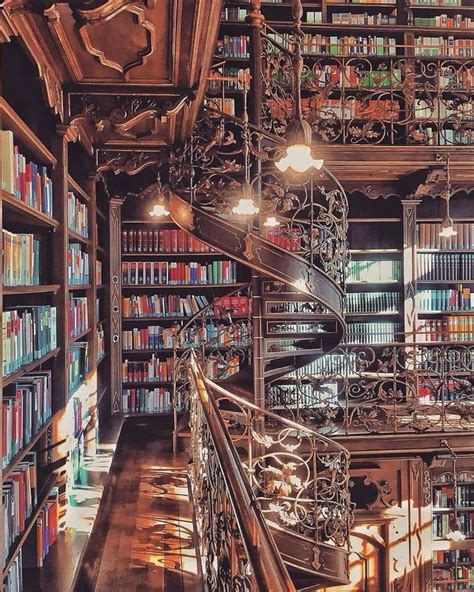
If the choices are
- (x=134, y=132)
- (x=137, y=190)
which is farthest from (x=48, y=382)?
(x=137, y=190)

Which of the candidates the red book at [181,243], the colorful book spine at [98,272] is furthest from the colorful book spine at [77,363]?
the red book at [181,243]

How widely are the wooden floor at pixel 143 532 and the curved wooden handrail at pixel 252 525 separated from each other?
3.42 feet

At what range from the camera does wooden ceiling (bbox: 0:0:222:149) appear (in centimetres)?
213

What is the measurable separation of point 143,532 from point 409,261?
3.94m

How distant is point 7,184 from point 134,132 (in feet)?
7.06

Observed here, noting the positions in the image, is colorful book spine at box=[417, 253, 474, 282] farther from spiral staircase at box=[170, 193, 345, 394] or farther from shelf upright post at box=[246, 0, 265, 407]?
shelf upright post at box=[246, 0, 265, 407]

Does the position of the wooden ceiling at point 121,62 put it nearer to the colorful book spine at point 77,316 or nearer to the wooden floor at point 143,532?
the colorful book spine at point 77,316

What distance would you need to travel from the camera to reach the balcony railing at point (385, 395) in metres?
4.97

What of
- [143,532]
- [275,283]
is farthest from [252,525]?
[275,283]

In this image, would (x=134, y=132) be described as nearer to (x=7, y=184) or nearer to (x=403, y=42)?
(x=7, y=184)

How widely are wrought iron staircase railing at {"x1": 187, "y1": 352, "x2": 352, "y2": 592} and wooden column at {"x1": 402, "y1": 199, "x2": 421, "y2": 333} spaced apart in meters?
1.76

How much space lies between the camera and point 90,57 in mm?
2787

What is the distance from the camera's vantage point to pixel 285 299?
4.43m

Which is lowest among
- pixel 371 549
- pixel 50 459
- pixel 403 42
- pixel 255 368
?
pixel 371 549
